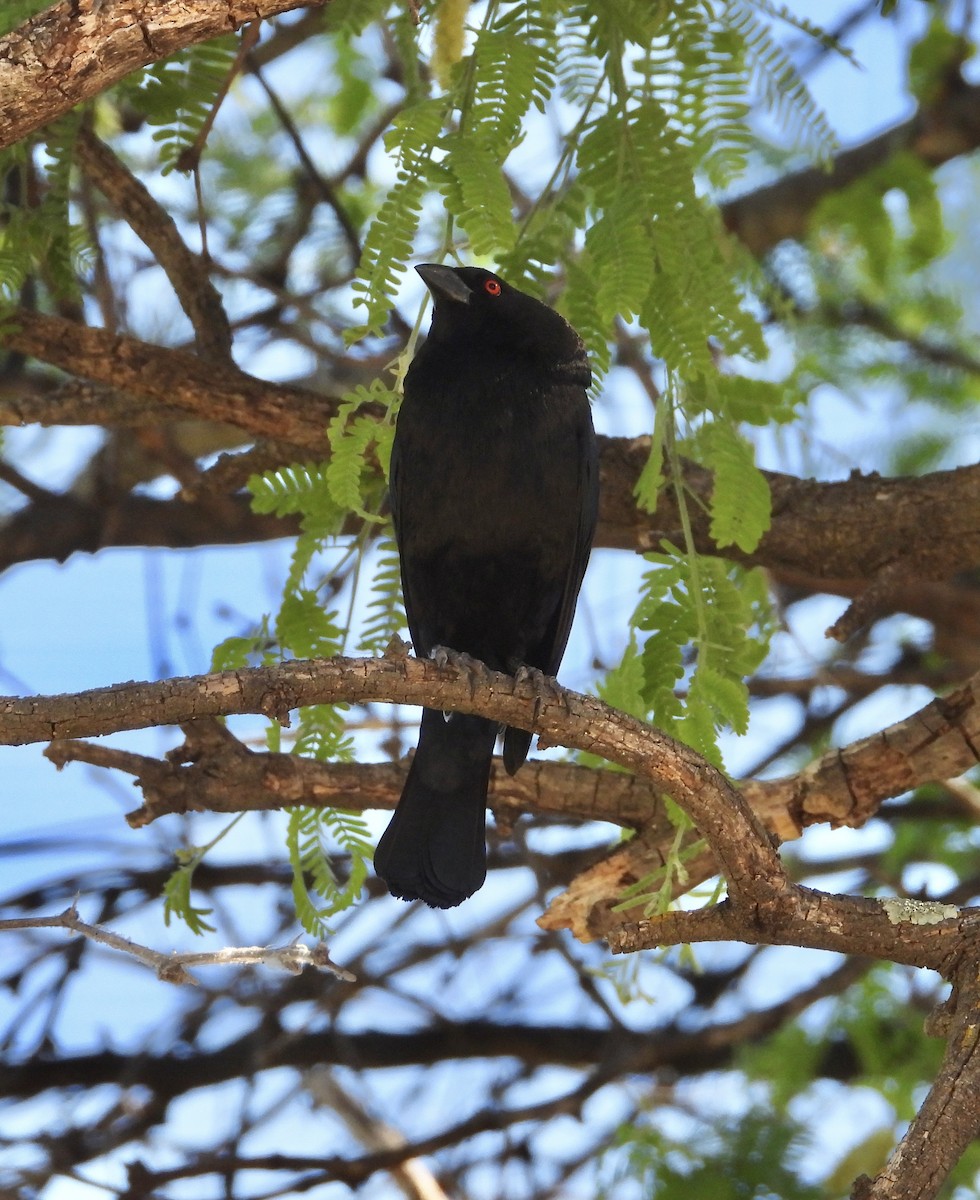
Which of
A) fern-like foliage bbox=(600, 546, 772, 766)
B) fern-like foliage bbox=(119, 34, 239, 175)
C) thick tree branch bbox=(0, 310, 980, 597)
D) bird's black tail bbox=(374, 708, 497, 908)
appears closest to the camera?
fern-like foliage bbox=(600, 546, 772, 766)

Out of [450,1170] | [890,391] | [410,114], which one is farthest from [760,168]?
[450,1170]

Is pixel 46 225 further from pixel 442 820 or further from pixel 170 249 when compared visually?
pixel 442 820

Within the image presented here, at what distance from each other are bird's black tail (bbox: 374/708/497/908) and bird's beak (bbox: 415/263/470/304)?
121 centimetres

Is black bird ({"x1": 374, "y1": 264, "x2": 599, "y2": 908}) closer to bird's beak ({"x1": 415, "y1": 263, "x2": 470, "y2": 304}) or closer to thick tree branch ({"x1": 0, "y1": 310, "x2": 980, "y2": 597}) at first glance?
bird's beak ({"x1": 415, "y1": 263, "x2": 470, "y2": 304})

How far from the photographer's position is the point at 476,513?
4.18m

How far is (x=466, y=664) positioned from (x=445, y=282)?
1274 mm

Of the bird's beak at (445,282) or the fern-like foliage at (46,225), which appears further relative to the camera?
the bird's beak at (445,282)

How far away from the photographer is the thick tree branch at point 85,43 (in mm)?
2676

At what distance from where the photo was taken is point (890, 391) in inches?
255

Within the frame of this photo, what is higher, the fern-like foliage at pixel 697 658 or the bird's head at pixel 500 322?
the bird's head at pixel 500 322

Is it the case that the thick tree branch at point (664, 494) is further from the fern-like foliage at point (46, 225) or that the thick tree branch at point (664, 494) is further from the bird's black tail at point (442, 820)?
the bird's black tail at point (442, 820)

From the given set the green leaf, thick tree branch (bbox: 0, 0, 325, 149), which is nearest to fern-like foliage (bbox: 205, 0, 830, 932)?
the green leaf

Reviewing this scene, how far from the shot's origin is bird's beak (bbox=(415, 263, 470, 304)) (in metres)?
4.40

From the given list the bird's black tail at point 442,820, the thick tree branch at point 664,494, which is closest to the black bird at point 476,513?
the bird's black tail at point 442,820
